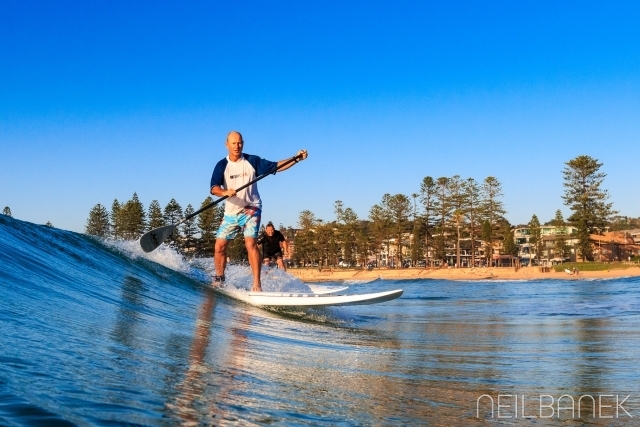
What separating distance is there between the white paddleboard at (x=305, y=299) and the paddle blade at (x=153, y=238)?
1.43 meters

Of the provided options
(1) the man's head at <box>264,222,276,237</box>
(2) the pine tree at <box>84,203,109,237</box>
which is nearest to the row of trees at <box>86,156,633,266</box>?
(2) the pine tree at <box>84,203,109,237</box>

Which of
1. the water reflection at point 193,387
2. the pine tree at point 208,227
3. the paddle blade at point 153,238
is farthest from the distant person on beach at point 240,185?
the pine tree at point 208,227

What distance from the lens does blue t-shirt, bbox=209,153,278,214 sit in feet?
21.5

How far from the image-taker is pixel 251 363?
9.25 feet

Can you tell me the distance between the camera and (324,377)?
9.07 ft

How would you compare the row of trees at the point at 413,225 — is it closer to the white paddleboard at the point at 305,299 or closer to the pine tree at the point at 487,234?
the pine tree at the point at 487,234

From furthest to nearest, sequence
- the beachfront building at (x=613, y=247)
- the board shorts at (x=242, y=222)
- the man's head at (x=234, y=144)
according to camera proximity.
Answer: the beachfront building at (x=613, y=247), the board shorts at (x=242, y=222), the man's head at (x=234, y=144)

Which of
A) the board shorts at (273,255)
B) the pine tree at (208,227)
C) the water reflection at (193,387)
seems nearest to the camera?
the water reflection at (193,387)

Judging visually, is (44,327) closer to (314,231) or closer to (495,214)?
(495,214)

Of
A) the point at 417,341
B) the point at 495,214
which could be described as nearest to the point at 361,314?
the point at 417,341

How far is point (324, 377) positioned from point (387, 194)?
2800 inches

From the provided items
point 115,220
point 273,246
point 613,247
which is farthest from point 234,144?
point 613,247

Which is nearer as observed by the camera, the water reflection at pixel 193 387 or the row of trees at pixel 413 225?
the water reflection at pixel 193 387

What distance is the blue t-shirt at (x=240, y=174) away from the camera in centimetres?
656
